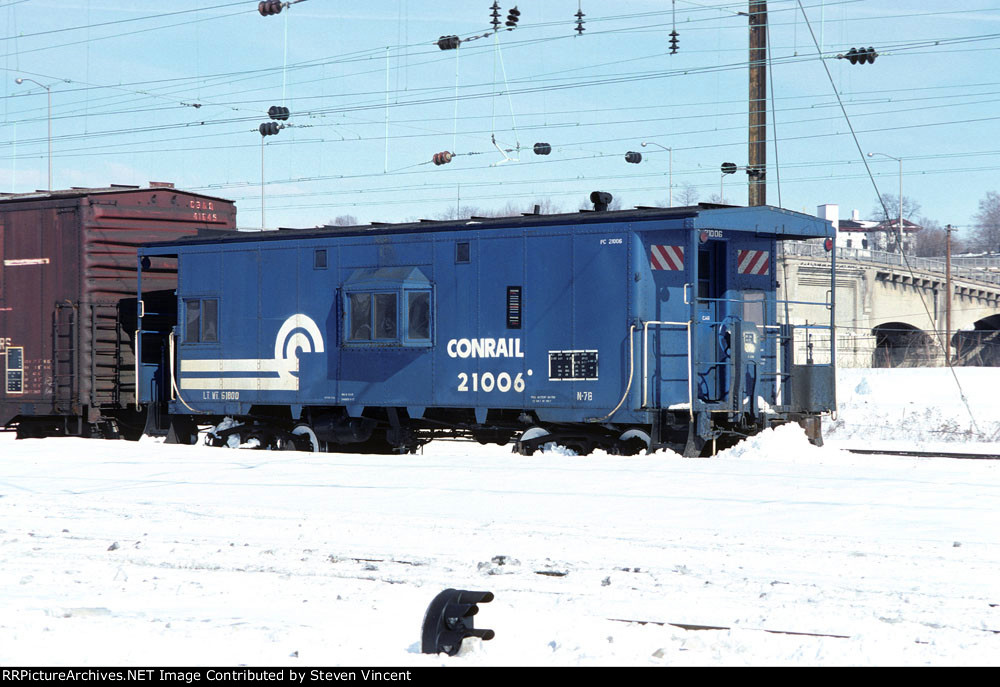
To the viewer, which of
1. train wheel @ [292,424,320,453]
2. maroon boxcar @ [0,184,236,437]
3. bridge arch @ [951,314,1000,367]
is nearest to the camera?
train wheel @ [292,424,320,453]

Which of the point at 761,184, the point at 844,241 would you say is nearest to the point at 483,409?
the point at 761,184

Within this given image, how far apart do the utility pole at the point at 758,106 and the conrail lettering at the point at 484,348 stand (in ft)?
30.8

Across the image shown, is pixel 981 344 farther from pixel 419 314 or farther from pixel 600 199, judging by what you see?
pixel 419 314

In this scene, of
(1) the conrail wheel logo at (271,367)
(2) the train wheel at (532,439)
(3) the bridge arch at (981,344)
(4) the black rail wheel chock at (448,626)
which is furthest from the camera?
(3) the bridge arch at (981,344)

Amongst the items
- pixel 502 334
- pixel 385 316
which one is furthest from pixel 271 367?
pixel 502 334

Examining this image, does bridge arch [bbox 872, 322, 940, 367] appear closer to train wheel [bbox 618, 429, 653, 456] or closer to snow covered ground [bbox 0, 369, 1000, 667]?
train wheel [bbox 618, 429, 653, 456]

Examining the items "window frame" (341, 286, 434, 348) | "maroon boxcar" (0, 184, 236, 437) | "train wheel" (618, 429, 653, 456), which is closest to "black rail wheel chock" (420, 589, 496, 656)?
"train wheel" (618, 429, 653, 456)

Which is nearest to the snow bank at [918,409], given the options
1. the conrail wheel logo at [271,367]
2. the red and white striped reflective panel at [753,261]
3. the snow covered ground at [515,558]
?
the red and white striped reflective panel at [753,261]

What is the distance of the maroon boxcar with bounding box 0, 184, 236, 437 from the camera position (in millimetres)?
21344

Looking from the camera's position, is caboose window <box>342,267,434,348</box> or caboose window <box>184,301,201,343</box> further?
caboose window <box>184,301,201,343</box>

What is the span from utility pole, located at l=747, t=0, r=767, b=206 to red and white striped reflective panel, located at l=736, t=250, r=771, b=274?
6.82 m

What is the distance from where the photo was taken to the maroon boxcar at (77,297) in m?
21.3

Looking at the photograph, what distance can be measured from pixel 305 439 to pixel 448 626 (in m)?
13.8

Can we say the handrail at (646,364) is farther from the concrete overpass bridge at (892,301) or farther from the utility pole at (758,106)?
the concrete overpass bridge at (892,301)
